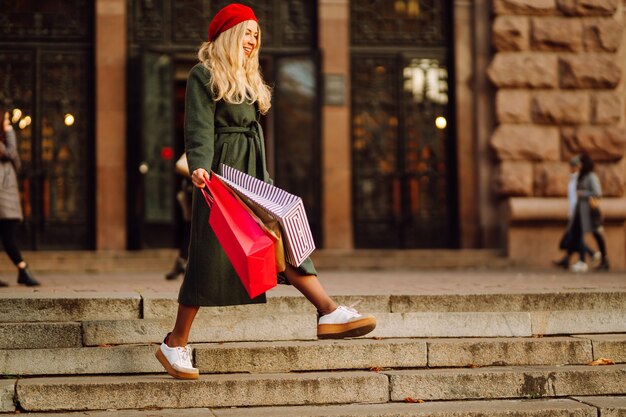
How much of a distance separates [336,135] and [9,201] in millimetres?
5421

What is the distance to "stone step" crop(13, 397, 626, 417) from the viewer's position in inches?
235

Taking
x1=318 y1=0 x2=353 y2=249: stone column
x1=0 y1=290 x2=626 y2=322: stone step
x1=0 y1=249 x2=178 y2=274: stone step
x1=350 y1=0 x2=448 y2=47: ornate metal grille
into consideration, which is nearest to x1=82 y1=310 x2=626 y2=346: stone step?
x1=0 y1=290 x2=626 y2=322: stone step

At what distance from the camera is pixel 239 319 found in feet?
23.4

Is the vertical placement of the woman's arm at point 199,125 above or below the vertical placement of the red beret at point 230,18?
below

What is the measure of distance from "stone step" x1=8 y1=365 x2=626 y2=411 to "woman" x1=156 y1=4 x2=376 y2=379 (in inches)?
6.7

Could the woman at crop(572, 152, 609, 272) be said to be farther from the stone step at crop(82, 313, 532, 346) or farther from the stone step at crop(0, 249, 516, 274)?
the stone step at crop(82, 313, 532, 346)

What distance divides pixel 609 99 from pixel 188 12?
18.8 ft

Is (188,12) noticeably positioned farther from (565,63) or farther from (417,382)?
(417,382)

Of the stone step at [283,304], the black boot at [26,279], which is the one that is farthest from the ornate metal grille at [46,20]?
the stone step at [283,304]

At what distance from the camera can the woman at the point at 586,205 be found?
13398mm

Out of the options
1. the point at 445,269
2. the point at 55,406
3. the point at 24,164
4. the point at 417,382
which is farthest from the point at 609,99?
the point at 55,406

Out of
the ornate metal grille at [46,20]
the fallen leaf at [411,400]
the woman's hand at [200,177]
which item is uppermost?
the ornate metal grille at [46,20]

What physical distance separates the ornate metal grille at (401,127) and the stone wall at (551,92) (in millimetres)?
1055

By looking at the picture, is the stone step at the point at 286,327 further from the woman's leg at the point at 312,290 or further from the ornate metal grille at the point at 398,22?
the ornate metal grille at the point at 398,22
